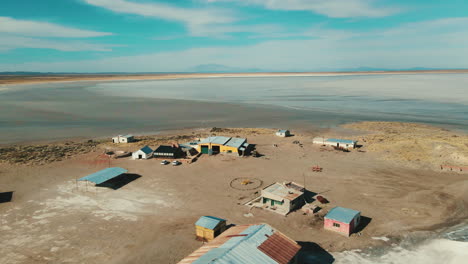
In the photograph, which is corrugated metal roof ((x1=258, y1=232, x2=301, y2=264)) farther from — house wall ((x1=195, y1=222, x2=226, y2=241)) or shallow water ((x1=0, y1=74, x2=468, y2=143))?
shallow water ((x1=0, y1=74, x2=468, y2=143))

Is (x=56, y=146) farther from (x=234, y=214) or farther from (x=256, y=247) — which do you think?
(x=256, y=247)

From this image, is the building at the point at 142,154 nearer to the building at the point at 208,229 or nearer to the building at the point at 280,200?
the building at the point at 280,200

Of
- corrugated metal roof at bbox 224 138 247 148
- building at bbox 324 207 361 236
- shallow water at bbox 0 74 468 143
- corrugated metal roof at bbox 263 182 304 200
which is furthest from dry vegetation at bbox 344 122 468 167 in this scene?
building at bbox 324 207 361 236

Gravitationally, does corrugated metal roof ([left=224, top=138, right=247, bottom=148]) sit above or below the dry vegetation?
above

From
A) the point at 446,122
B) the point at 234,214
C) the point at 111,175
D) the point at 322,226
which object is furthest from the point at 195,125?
the point at 446,122

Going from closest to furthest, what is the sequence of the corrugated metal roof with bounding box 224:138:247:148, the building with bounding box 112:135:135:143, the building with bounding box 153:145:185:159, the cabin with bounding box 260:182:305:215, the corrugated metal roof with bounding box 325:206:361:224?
the corrugated metal roof with bounding box 325:206:361:224 < the cabin with bounding box 260:182:305:215 < the building with bounding box 153:145:185:159 < the corrugated metal roof with bounding box 224:138:247:148 < the building with bounding box 112:135:135:143

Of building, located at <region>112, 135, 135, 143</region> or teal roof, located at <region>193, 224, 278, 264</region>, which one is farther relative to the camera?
building, located at <region>112, 135, 135, 143</region>

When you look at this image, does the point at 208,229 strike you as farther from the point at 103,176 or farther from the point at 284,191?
the point at 103,176
